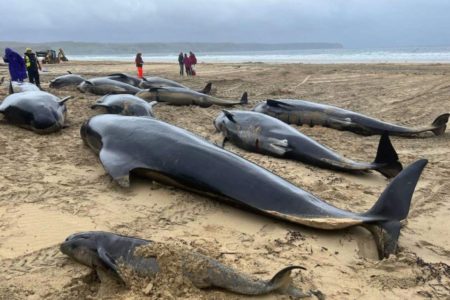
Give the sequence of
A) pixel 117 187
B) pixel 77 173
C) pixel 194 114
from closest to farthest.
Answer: pixel 117 187
pixel 77 173
pixel 194 114

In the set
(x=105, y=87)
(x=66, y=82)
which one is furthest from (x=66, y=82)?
(x=105, y=87)

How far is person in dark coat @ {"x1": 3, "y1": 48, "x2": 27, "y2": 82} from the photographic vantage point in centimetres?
1616

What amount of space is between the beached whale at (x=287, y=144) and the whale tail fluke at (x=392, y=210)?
1.68 metres

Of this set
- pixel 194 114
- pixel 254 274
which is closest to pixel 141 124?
pixel 254 274

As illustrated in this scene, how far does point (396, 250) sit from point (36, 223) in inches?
143

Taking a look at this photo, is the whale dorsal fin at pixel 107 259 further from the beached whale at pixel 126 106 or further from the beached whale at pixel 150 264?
the beached whale at pixel 126 106

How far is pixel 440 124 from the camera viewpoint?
9.98 m

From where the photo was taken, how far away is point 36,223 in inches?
186

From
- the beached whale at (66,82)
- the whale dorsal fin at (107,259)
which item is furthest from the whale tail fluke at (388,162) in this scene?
the beached whale at (66,82)

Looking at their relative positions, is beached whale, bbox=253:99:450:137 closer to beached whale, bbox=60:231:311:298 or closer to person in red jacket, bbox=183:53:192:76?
beached whale, bbox=60:231:311:298

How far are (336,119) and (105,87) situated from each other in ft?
25.1

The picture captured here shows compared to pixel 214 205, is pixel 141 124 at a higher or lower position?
higher

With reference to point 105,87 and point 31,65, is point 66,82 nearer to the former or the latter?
point 31,65

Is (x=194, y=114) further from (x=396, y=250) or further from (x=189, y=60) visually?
(x=189, y=60)
